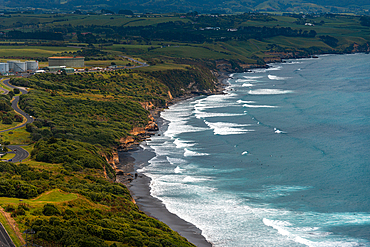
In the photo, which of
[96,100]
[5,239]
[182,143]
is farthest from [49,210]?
[96,100]

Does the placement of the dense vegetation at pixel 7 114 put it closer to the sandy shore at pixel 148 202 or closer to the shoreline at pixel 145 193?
the shoreline at pixel 145 193

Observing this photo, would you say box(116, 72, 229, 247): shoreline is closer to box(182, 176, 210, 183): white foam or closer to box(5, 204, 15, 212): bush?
box(182, 176, 210, 183): white foam

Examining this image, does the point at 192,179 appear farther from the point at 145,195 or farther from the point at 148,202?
the point at 148,202

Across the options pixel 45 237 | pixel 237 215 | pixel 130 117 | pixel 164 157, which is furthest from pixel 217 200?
pixel 130 117

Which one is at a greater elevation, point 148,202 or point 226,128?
point 226,128

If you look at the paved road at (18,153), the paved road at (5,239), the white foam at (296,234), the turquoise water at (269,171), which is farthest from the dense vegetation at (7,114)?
the white foam at (296,234)

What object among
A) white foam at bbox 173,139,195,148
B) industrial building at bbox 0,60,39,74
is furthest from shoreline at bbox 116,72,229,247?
industrial building at bbox 0,60,39,74
